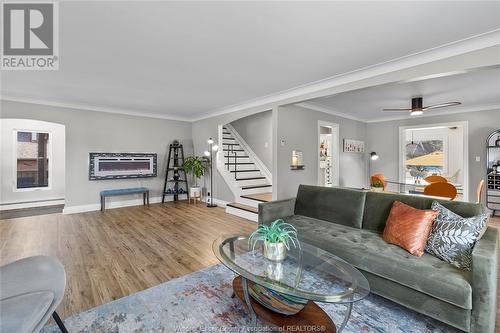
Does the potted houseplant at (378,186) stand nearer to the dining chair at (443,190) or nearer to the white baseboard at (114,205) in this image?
the dining chair at (443,190)

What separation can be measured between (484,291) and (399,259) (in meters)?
0.50

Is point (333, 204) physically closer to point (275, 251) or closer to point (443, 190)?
point (275, 251)

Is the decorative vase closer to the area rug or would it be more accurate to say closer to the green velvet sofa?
the area rug

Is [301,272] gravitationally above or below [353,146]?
below

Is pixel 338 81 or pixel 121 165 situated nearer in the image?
pixel 338 81

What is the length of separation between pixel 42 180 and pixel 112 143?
2525 mm

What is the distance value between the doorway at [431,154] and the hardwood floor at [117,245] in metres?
5.09

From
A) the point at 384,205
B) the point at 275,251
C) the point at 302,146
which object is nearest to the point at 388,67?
the point at 384,205

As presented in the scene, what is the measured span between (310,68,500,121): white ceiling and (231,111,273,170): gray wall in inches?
70.1

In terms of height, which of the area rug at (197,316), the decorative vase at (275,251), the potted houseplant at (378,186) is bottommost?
the area rug at (197,316)

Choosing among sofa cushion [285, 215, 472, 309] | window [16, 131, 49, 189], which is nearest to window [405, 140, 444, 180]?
sofa cushion [285, 215, 472, 309]

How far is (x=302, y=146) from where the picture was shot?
202 inches

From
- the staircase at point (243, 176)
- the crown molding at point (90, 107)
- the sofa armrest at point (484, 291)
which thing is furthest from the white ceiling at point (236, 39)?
the staircase at point (243, 176)

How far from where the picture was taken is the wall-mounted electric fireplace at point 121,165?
558 centimetres
